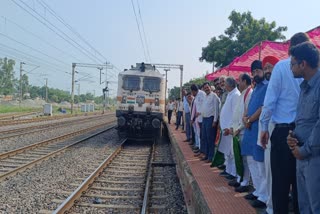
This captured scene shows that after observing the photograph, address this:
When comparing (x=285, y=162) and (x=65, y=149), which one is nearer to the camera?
(x=285, y=162)

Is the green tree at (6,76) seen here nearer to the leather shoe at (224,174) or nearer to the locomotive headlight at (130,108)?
the locomotive headlight at (130,108)

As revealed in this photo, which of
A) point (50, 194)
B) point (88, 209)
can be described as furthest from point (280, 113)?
point (50, 194)

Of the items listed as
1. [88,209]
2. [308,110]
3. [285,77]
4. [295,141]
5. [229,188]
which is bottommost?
[88,209]

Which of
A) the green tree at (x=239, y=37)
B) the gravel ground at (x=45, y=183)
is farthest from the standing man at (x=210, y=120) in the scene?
the green tree at (x=239, y=37)

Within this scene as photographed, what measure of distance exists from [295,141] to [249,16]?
22447mm

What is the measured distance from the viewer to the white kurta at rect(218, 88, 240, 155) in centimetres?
595

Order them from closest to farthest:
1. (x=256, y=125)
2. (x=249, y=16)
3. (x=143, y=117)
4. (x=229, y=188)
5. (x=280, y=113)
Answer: (x=280, y=113), (x=256, y=125), (x=229, y=188), (x=143, y=117), (x=249, y=16)

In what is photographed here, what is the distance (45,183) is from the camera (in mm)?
7422

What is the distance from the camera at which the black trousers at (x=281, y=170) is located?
3.25m

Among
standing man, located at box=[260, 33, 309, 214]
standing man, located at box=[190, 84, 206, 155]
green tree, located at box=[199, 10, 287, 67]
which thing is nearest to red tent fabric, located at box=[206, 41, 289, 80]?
standing man, located at box=[190, 84, 206, 155]

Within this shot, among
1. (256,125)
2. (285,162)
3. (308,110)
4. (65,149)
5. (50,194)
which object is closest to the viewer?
(308,110)

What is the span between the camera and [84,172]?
8.59m

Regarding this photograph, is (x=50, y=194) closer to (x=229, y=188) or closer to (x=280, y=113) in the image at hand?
(x=229, y=188)

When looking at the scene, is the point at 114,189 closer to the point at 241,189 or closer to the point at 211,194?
the point at 211,194
